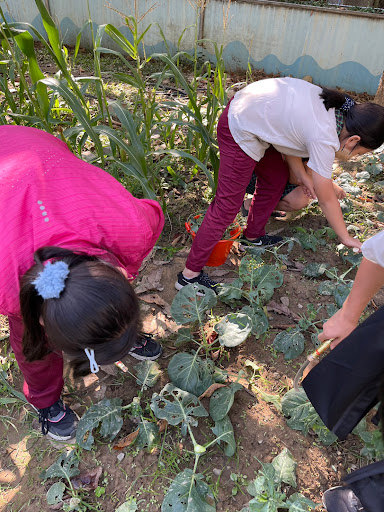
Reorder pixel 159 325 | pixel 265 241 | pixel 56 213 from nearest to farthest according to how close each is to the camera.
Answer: pixel 56 213 → pixel 159 325 → pixel 265 241

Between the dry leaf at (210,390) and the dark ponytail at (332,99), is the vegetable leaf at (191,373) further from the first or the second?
the dark ponytail at (332,99)

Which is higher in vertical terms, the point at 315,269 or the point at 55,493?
the point at 315,269

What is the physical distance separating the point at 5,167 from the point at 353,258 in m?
1.85

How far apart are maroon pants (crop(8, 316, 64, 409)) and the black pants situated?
2.99 ft

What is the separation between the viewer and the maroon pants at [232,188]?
1.91m

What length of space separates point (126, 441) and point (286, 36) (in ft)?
15.9

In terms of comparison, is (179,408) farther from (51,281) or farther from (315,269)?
(315,269)

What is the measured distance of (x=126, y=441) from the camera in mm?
1581

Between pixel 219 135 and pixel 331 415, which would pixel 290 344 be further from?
pixel 219 135

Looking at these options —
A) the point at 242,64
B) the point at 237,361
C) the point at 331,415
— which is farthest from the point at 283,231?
the point at 242,64

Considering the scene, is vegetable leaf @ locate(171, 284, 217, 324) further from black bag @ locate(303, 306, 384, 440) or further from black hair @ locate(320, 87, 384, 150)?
black hair @ locate(320, 87, 384, 150)

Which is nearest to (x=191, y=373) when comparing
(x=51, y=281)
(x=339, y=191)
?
(x=51, y=281)

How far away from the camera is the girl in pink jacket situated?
975 mm

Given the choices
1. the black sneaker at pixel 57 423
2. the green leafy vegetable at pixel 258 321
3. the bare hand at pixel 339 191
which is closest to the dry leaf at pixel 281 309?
the green leafy vegetable at pixel 258 321
